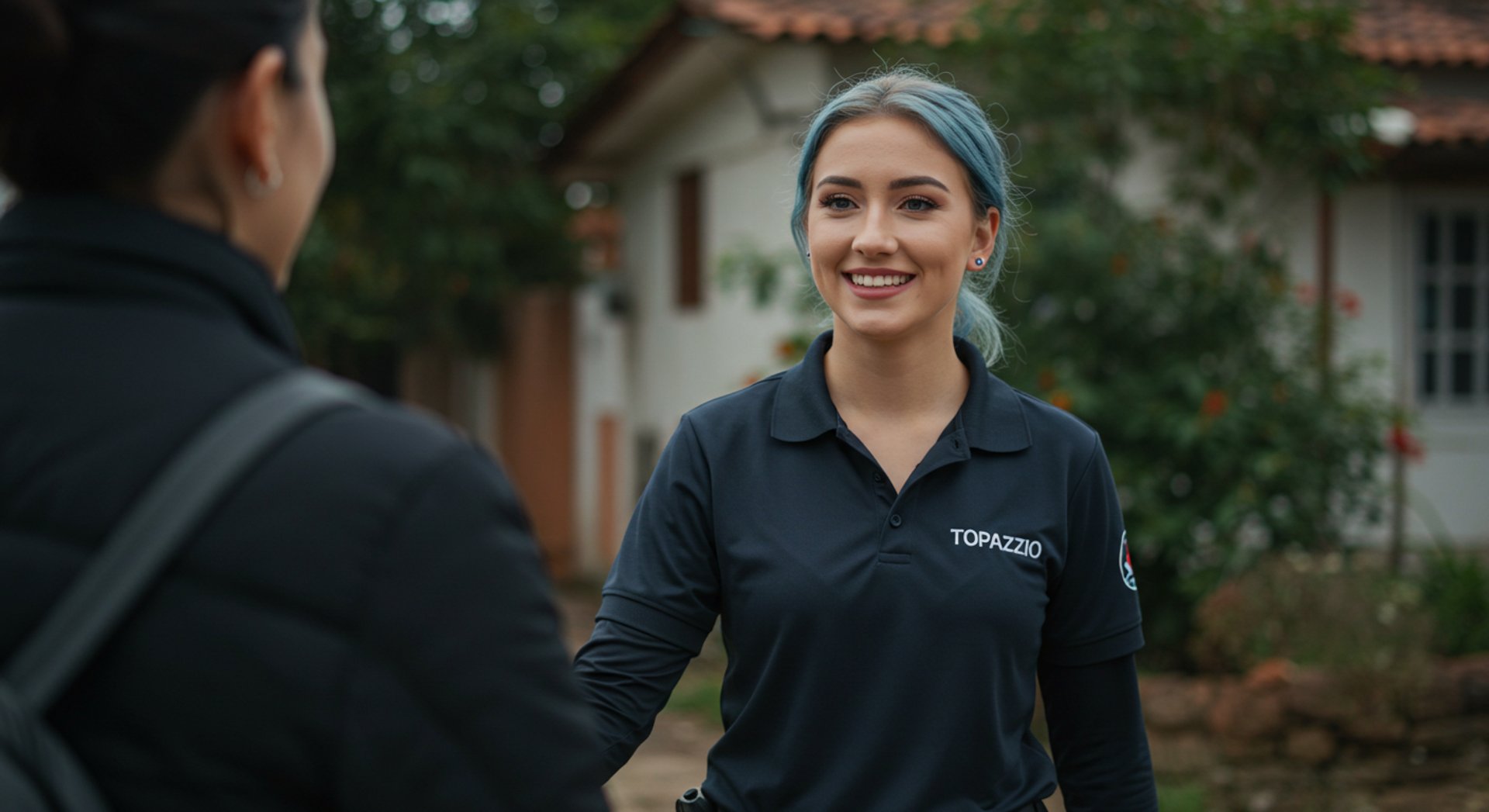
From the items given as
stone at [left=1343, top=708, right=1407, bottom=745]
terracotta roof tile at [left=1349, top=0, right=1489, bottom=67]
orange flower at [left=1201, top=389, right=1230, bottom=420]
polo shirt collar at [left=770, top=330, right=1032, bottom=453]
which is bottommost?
stone at [left=1343, top=708, right=1407, bottom=745]

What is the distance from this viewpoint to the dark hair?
1.14 meters

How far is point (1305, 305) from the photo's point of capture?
7.67 meters

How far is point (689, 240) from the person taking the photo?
42.4 ft

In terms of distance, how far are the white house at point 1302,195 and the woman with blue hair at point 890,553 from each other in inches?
224

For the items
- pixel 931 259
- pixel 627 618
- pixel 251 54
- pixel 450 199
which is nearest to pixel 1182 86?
pixel 931 259

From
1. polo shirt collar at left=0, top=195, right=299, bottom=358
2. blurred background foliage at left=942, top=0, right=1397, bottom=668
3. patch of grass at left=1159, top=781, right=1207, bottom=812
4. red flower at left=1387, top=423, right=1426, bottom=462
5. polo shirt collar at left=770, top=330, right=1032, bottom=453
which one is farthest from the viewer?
red flower at left=1387, top=423, right=1426, bottom=462

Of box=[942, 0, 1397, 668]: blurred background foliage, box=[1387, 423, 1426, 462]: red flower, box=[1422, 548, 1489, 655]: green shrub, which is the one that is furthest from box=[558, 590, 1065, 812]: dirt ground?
box=[1387, 423, 1426, 462]: red flower

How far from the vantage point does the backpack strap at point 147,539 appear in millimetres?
1070

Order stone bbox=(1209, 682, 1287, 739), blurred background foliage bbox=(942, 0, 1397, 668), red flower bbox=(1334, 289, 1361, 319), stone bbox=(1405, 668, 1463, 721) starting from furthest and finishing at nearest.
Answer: red flower bbox=(1334, 289, 1361, 319) < blurred background foliage bbox=(942, 0, 1397, 668) < stone bbox=(1405, 668, 1463, 721) < stone bbox=(1209, 682, 1287, 739)

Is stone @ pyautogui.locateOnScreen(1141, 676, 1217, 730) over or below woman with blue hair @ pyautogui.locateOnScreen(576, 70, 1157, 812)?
below

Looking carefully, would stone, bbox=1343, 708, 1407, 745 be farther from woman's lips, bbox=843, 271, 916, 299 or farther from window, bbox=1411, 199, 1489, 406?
window, bbox=1411, 199, 1489, 406

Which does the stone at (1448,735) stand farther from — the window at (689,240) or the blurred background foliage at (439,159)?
the blurred background foliage at (439,159)

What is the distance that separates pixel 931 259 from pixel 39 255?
57.8 inches

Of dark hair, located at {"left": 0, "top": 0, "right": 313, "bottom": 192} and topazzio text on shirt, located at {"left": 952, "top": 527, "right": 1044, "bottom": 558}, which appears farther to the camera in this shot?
topazzio text on shirt, located at {"left": 952, "top": 527, "right": 1044, "bottom": 558}
